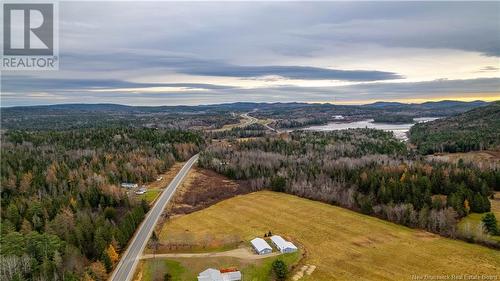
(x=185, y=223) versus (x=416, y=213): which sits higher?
(x=416, y=213)

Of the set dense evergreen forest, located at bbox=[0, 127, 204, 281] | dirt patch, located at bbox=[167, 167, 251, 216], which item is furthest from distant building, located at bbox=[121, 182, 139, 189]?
dirt patch, located at bbox=[167, 167, 251, 216]

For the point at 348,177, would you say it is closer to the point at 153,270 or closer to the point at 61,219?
the point at 153,270

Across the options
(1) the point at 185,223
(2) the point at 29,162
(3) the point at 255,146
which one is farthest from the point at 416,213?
(2) the point at 29,162

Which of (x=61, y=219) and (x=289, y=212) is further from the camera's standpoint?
(x=289, y=212)

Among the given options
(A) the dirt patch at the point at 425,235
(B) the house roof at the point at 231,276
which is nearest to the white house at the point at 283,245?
(B) the house roof at the point at 231,276

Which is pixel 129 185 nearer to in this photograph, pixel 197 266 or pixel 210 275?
pixel 197 266

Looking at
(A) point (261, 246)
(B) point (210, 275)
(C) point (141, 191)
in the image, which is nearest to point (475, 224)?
(A) point (261, 246)

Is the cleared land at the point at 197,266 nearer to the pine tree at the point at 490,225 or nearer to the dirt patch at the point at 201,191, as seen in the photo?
the dirt patch at the point at 201,191
